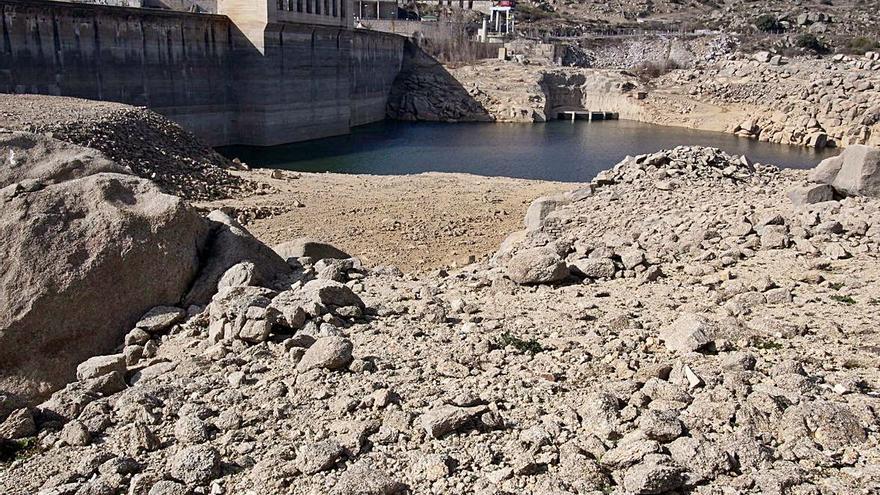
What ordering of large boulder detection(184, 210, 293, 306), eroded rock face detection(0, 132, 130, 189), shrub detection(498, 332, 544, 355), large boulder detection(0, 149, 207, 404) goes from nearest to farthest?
shrub detection(498, 332, 544, 355) < large boulder detection(0, 149, 207, 404) < large boulder detection(184, 210, 293, 306) < eroded rock face detection(0, 132, 130, 189)

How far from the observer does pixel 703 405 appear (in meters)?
5.70

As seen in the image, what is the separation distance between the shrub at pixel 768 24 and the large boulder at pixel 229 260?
8351cm

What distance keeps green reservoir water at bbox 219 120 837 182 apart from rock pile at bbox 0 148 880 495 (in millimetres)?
23218

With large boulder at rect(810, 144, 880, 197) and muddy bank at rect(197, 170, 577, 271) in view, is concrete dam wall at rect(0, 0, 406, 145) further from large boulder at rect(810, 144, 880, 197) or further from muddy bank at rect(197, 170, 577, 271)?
large boulder at rect(810, 144, 880, 197)

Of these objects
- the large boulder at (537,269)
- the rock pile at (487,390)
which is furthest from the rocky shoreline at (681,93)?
the rock pile at (487,390)

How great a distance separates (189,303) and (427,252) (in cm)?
801

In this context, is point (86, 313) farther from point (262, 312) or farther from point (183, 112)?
point (183, 112)

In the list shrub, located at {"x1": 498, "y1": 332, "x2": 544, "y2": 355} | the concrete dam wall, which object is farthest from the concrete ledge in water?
shrub, located at {"x1": 498, "y1": 332, "x2": 544, "y2": 355}

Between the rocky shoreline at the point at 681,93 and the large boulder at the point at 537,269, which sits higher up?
the rocky shoreline at the point at 681,93

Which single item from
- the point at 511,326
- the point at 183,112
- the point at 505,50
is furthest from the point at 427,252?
the point at 505,50

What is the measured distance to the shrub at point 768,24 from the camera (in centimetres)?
8088

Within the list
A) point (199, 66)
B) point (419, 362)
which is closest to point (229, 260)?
point (419, 362)

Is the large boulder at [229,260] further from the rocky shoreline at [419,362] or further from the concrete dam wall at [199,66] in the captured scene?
the concrete dam wall at [199,66]

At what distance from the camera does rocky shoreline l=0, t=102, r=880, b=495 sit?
5098mm
